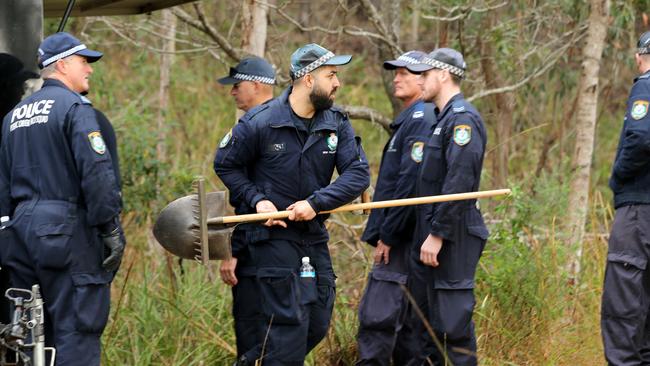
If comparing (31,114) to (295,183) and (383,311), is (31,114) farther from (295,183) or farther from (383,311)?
(383,311)

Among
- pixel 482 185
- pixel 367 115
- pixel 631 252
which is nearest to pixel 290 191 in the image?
pixel 631 252

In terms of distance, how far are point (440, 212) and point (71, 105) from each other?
7.36ft

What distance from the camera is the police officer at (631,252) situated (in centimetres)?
651

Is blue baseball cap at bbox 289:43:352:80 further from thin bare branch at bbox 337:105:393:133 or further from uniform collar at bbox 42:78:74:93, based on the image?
thin bare branch at bbox 337:105:393:133

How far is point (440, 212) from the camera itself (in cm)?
627

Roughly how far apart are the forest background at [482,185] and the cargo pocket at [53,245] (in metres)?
1.51

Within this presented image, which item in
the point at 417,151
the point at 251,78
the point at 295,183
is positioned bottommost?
the point at 295,183

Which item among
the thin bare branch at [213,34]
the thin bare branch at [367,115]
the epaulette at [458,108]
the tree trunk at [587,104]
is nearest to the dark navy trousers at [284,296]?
the epaulette at [458,108]

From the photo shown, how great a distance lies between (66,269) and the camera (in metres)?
5.52

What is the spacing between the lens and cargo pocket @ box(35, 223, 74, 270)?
5.44 m

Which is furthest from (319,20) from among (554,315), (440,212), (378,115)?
(440,212)

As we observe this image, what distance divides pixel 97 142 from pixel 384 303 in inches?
89.9

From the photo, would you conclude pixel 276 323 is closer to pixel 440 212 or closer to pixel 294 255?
pixel 294 255

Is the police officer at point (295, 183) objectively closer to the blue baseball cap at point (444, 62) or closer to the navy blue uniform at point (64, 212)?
the blue baseball cap at point (444, 62)
